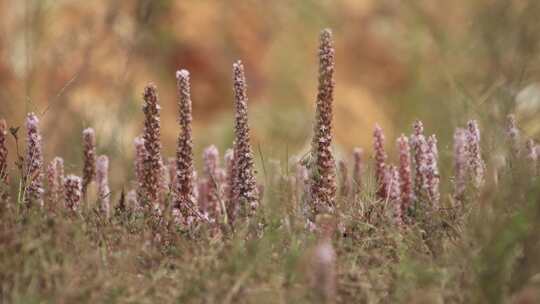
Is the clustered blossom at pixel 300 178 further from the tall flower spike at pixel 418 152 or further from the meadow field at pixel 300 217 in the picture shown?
the tall flower spike at pixel 418 152

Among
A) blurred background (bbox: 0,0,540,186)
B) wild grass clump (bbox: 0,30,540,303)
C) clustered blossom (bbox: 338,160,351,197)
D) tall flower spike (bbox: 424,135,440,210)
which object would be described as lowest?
wild grass clump (bbox: 0,30,540,303)

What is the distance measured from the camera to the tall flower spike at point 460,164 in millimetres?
3221

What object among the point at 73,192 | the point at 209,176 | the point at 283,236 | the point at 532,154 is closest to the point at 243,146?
the point at 283,236

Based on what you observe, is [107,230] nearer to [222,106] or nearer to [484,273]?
[484,273]

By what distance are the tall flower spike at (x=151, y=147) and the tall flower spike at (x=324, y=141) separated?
386mm

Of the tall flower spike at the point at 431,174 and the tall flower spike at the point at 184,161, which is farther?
the tall flower spike at the point at 431,174

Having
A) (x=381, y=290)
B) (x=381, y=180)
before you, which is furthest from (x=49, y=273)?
(x=381, y=180)

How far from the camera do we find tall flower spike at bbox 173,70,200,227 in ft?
9.55

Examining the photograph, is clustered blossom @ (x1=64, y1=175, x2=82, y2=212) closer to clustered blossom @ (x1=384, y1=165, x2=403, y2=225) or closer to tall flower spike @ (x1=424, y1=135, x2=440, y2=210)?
clustered blossom @ (x1=384, y1=165, x2=403, y2=225)

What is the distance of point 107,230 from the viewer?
2.65 metres

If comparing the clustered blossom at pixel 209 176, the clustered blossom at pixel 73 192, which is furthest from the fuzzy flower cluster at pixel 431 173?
the clustered blossom at pixel 73 192

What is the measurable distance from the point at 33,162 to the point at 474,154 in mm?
1140

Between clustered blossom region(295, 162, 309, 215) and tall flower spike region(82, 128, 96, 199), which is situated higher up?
tall flower spike region(82, 128, 96, 199)

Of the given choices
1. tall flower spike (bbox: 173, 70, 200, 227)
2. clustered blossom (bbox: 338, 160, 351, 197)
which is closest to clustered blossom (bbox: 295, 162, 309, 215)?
clustered blossom (bbox: 338, 160, 351, 197)
